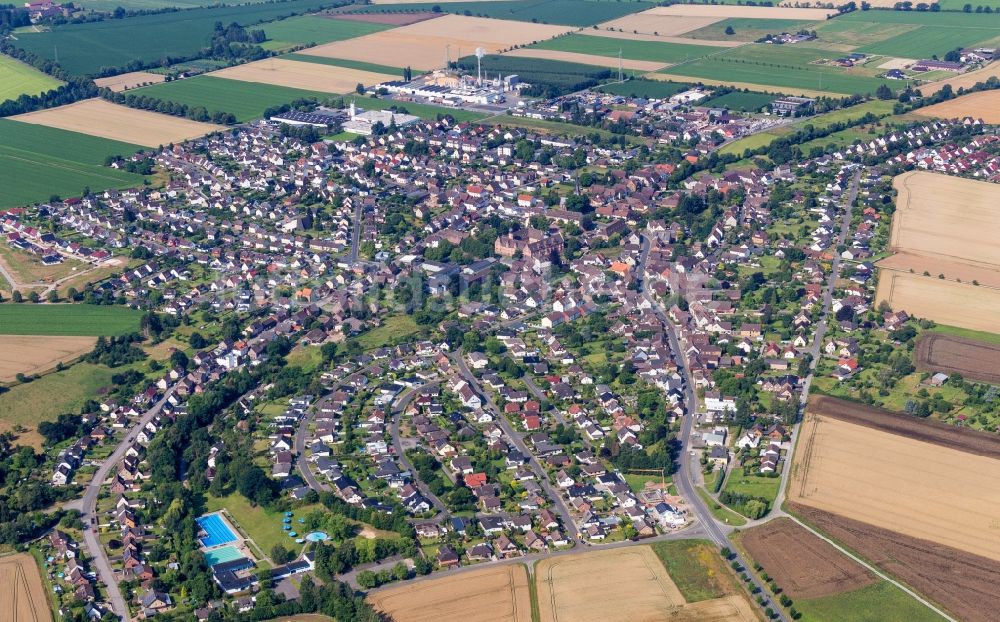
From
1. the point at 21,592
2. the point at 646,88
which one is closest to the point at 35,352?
the point at 21,592

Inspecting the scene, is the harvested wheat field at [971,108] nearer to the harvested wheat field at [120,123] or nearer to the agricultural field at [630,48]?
the agricultural field at [630,48]

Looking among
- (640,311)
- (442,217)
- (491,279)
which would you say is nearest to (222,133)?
(442,217)

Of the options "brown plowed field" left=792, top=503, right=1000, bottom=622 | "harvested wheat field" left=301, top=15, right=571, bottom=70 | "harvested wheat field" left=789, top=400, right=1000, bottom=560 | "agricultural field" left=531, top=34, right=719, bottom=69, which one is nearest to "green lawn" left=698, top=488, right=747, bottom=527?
"brown plowed field" left=792, top=503, right=1000, bottom=622

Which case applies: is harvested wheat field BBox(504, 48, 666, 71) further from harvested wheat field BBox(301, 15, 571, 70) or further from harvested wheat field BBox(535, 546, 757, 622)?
harvested wheat field BBox(535, 546, 757, 622)

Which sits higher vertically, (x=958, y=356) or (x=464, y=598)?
(x=958, y=356)

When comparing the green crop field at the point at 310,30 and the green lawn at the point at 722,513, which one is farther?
the green crop field at the point at 310,30

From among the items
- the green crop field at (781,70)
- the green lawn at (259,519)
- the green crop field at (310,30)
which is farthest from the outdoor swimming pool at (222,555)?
the green crop field at (310,30)

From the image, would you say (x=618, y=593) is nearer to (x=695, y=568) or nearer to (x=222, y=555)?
(x=695, y=568)
